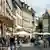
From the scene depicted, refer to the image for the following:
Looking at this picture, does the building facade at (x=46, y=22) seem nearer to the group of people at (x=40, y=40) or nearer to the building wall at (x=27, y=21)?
the group of people at (x=40, y=40)

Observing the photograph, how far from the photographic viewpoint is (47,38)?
5.23m

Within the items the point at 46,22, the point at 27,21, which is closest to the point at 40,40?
the point at 46,22

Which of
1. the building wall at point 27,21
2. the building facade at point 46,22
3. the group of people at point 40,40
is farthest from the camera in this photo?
the building wall at point 27,21

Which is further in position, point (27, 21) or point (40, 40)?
point (27, 21)

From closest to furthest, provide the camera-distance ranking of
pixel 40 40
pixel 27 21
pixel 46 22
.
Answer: pixel 40 40 → pixel 46 22 → pixel 27 21

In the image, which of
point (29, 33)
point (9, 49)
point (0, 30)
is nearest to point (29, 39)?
point (29, 33)

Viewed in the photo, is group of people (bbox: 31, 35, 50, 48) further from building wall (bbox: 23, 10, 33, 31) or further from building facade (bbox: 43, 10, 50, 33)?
building wall (bbox: 23, 10, 33, 31)

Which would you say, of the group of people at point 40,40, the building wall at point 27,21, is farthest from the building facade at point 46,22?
the building wall at point 27,21

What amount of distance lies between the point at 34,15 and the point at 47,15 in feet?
1.77

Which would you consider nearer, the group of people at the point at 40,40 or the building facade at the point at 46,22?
the group of people at the point at 40,40

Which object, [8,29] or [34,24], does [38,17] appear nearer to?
[34,24]

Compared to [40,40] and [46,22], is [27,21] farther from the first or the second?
[40,40]

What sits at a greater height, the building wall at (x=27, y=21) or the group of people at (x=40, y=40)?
the building wall at (x=27, y=21)

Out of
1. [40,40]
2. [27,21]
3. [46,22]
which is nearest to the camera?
[40,40]
